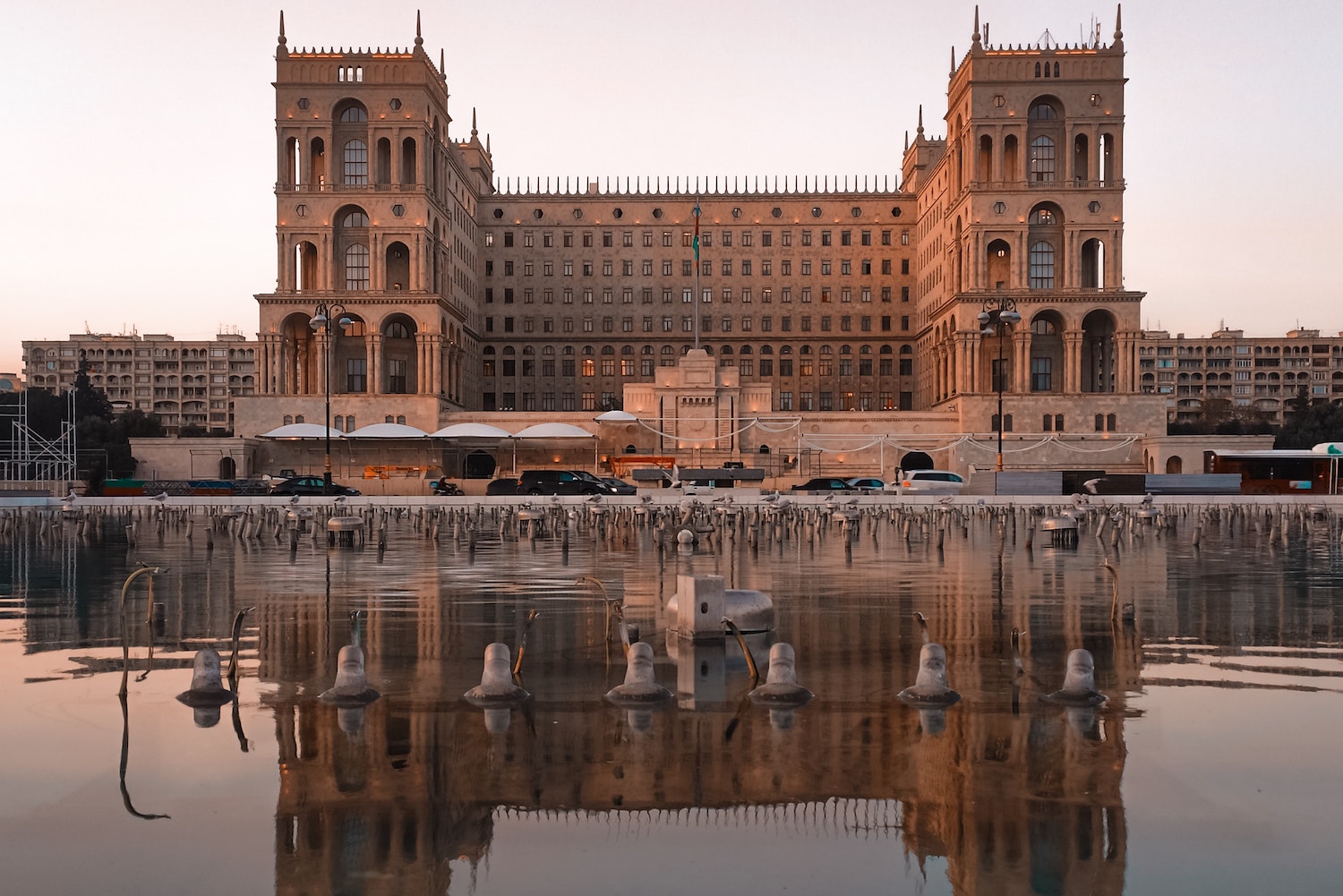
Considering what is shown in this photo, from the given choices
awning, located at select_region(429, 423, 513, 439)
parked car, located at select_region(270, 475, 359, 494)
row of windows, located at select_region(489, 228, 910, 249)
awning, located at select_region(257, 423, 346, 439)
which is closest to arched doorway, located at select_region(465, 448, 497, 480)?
awning, located at select_region(429, 423, 513, 439)

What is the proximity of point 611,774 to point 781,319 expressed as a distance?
309 feet

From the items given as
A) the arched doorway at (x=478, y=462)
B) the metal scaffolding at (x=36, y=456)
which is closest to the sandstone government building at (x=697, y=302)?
the arched doorway at (x=478, y=462)

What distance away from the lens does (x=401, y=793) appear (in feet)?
29.6

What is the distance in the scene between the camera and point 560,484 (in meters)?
52.3

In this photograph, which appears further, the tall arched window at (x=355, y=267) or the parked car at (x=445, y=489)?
the tall arched window at (x=355, y=267)

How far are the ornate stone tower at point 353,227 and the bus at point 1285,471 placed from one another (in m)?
48.4

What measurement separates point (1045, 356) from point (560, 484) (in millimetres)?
43565

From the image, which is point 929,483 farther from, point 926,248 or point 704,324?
point 704,324

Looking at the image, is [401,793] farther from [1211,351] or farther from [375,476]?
[1211,351]

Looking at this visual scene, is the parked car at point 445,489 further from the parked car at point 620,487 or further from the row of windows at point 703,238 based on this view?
the row of windows at point 703,238

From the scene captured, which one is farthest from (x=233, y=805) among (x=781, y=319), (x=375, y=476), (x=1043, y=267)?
(x=781, y=319)

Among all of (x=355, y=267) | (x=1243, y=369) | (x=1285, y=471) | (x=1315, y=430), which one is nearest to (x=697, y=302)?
(x=355, y=267)

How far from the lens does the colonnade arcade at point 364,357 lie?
7444cm

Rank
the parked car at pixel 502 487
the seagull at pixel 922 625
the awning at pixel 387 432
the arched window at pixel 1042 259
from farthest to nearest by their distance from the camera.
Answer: the arched window at pixel 1042 259 → the awning at pixel 387 432 → the parked car at pixel 502 487 → the seagull at pixel 922 625
